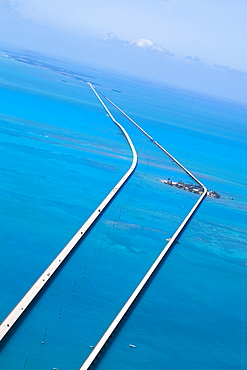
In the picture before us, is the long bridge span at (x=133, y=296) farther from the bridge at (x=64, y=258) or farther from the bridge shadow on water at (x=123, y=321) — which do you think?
the bridge shadow on water at (x=123, y=321)

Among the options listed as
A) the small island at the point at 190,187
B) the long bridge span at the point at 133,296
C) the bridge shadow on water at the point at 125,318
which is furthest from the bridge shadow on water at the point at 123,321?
the small island at the point at 190,187

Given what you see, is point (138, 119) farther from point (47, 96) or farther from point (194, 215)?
point (194, 215)

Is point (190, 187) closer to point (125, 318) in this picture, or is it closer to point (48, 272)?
point (48, 272)


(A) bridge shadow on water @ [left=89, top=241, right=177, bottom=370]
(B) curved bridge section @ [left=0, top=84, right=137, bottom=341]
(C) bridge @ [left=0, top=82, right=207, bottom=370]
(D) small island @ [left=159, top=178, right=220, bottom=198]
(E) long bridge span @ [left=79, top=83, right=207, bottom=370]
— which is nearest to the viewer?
(E) long bridge span @ [left=79, top=83, right=207, bottom=370]

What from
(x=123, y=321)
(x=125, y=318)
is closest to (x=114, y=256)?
(x=125, y=318)

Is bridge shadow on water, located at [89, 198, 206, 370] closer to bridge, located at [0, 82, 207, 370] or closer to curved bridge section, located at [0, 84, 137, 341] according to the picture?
bridge, located at [0, 82, 207, 370]

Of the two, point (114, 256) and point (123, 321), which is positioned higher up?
point (114, 256)

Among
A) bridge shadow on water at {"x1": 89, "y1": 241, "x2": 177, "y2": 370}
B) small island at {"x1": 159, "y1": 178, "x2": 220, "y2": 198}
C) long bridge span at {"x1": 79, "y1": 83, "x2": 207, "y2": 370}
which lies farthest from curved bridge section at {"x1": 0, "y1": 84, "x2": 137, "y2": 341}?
small island at {"x1": 159, "y1": 178, "x2": 220, "y2": 198}

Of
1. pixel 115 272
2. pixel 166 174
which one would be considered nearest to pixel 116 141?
pixel 166 174

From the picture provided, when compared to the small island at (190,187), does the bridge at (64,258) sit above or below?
below
